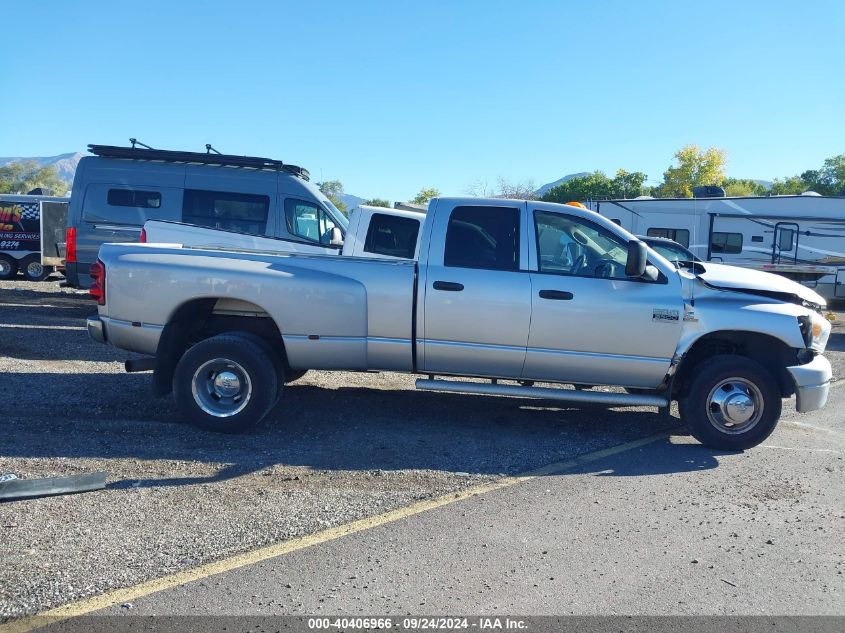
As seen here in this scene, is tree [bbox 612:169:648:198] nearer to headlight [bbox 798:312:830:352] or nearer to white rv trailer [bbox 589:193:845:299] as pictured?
white rv trailer [bbox 589:193:845:299]

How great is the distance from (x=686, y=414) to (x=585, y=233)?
5.97ft

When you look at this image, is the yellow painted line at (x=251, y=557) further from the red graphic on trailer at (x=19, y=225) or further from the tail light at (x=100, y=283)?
the red graphic on trailer at (x=19, y=225)

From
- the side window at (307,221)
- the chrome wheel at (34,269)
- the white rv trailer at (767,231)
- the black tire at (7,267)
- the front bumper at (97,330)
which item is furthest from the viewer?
the chrome wheel at (34,269)

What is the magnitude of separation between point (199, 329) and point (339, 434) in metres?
1.66

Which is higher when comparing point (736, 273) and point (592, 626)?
point (736, 273)

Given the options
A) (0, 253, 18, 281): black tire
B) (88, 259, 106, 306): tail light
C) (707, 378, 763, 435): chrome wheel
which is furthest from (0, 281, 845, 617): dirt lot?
(0, 253, 18, 281): black tire

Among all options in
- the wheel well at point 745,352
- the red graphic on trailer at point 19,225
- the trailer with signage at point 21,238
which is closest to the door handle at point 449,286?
the wheel well at point 745,352

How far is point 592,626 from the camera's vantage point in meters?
3.66

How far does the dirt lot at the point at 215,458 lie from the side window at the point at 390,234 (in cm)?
169

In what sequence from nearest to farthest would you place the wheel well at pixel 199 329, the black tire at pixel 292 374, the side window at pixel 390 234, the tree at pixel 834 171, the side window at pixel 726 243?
the wheel well at pixel 199 329
the black tire at pixel 292 374
the side window at pixel 390 234
the side window at pixel 726 243
the tree at pixel 834 171

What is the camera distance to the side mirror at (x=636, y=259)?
635cm

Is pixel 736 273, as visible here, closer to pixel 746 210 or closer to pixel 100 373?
pixel 100 373

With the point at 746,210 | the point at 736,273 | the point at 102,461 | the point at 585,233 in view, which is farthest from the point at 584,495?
the point at 746,210

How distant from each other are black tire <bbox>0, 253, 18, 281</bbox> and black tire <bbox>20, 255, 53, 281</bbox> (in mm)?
237
